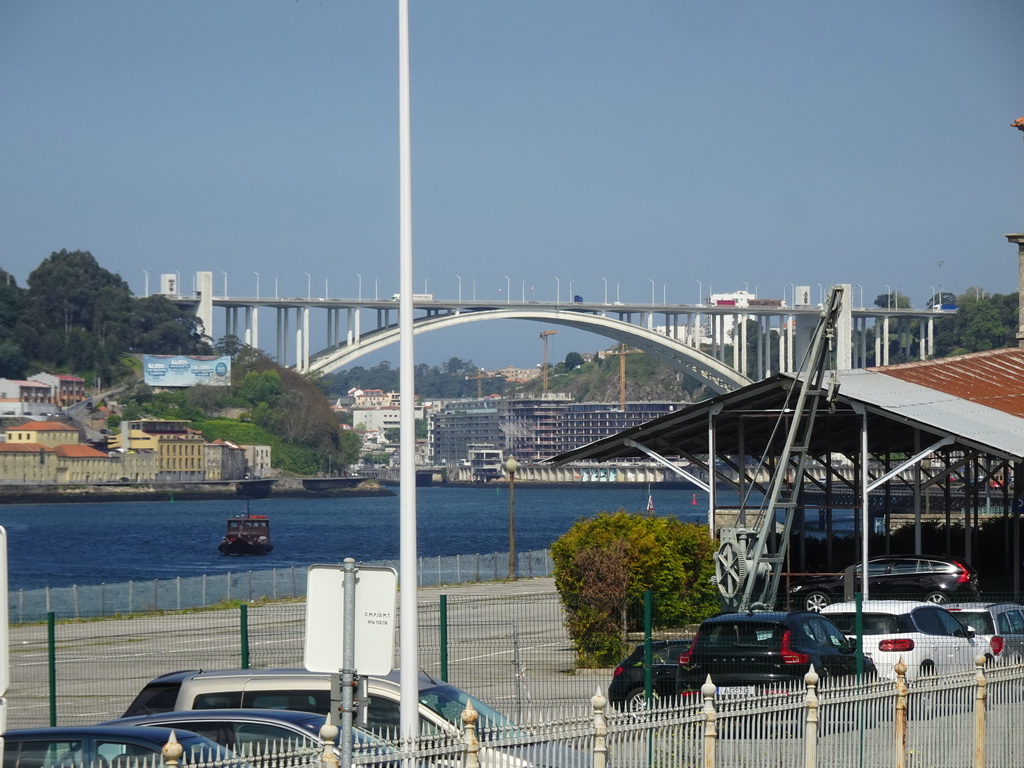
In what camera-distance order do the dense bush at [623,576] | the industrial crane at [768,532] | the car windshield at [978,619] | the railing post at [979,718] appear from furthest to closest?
the industrial crane at [768,532] < the dense bush at [623,576] < the car windshield at [978,619] < the railing post at [979,718]

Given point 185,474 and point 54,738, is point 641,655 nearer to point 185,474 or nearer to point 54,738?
point 54,738

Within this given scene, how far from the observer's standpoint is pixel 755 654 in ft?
47.2

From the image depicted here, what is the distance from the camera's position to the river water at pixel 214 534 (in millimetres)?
81750

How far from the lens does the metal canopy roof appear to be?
2266cm

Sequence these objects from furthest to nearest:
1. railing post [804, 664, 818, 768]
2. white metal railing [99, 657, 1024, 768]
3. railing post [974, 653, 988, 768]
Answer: railing post [974, 653, 988, 768], railing post [804, 664, 818, 768], white metal railing [99, 657, 1024, 768]

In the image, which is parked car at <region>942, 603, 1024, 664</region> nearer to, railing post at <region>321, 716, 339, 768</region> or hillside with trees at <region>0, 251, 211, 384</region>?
railing post at <region>321, 716, 339, 768</region>

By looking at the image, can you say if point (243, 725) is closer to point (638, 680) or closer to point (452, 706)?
point (452, 706)

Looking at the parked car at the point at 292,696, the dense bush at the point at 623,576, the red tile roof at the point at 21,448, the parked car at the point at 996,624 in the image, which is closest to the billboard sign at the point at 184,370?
the red tile roof at the point at 21,448

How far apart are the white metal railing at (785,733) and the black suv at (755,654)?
248 cm

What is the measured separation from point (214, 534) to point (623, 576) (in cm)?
10130

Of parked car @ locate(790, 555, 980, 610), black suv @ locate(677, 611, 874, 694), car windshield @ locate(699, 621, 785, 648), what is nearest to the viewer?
black suv @ locate(677, 611, 874, 694)

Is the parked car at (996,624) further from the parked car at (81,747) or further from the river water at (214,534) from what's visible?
the river water at (214,534)

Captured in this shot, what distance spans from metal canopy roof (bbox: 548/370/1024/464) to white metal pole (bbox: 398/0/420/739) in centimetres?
1309

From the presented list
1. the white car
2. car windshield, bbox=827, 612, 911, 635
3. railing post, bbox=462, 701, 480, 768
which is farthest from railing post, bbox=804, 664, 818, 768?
car windshield, bbox=827, 612, 911, 635
